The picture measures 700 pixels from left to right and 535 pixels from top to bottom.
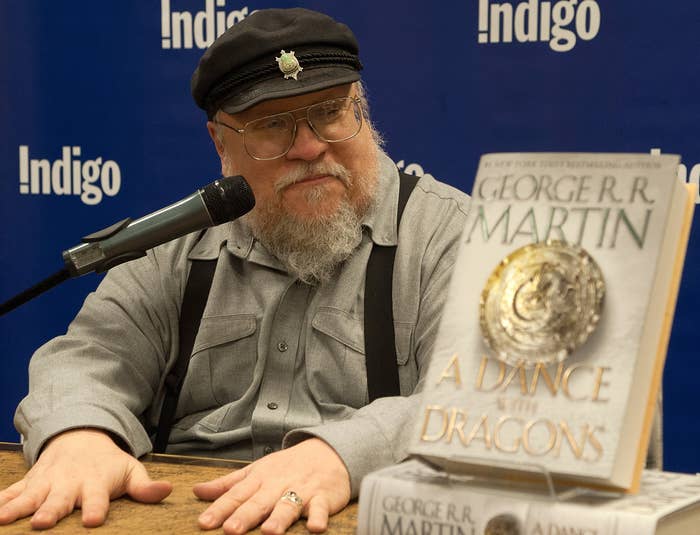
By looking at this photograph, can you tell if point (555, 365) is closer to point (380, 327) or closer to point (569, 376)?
point (569, 376)

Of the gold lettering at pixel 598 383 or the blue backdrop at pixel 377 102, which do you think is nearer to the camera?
the gold lettering at pixel 598 383

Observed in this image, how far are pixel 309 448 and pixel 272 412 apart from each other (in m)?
0.43

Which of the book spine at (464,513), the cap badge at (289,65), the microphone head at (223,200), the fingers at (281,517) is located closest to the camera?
the book spine at (464,513)

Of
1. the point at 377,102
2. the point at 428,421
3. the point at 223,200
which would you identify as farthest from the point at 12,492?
the point at 377,102

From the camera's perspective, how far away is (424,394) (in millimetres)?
958

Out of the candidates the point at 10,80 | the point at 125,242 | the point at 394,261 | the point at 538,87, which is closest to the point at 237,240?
the point at 394,261

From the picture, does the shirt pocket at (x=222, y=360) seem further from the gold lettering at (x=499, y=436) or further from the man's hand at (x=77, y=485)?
the gold lettering at (x=499, y=436)

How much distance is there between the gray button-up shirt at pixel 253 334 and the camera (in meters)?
1.71

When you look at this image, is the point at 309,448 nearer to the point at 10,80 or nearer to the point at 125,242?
the point at 125,242

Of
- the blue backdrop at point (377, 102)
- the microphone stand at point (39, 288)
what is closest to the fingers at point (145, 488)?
the microphone stand at point (39, 288)

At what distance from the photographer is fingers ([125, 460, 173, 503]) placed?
1235mm

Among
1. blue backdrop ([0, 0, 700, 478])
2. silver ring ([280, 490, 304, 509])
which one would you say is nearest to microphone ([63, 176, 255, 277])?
silver ring ([280, 490, 304, 509])

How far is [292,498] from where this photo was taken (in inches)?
46.2

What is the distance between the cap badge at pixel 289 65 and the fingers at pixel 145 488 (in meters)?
0.68
